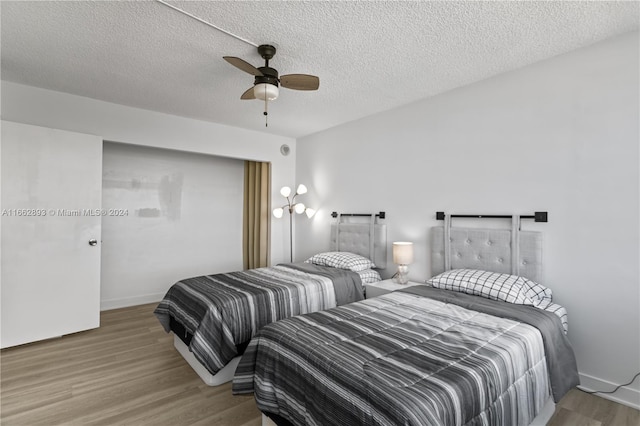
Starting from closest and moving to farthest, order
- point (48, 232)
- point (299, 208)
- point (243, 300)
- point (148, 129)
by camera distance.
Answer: point (243, 300) < point (48, 232) < point (148, 129) < point (299, 208)

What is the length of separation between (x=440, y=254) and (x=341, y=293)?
1.06m

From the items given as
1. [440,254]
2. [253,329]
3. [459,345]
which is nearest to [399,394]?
[459,345]

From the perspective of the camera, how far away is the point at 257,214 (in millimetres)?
4906

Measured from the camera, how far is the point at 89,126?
337 cm

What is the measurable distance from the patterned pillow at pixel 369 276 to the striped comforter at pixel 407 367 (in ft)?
4.23

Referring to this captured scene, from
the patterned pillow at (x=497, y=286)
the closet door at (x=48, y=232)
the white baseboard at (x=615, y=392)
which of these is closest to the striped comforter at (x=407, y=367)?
the patterned pillow at (x=497, y=286)

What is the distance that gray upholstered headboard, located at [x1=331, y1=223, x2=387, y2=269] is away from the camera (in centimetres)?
371

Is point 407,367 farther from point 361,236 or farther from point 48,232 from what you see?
point 48,232

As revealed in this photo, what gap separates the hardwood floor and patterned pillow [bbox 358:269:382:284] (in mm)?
1700

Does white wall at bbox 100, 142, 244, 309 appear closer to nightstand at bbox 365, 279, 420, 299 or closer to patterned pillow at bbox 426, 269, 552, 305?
nightstand at bbox 365, 279, 420, 299

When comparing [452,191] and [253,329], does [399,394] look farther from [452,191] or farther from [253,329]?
[452,191]

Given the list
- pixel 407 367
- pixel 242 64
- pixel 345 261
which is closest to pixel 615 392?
pixel 407 367

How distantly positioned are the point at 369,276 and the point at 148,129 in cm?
317

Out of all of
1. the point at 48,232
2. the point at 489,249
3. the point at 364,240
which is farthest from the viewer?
the point at 364,240
